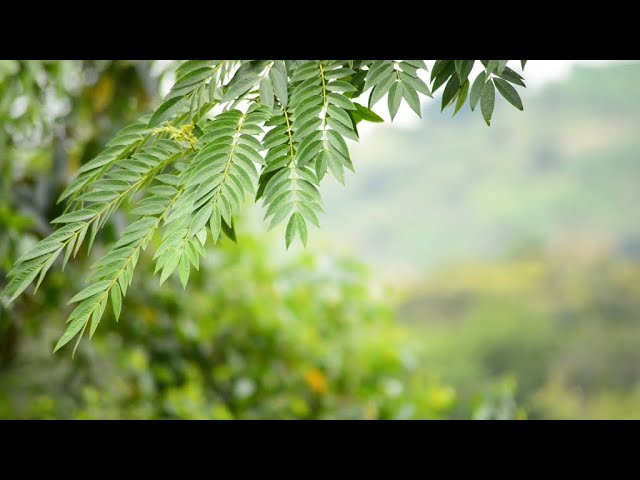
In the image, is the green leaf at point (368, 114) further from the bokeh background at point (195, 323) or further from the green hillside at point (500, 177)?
the green hillside at point (500, 177)

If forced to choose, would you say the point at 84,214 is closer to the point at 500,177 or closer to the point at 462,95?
the point at 462,95

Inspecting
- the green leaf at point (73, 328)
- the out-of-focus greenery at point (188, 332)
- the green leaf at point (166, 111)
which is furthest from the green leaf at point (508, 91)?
the out-of-focus greenery at point (188, 332)

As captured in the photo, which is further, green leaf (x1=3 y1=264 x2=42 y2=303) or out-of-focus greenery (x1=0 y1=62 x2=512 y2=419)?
out-of-focus greenery (x1=0 y1=62 x2=512 y2=419)

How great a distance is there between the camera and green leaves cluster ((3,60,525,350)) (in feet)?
1.90

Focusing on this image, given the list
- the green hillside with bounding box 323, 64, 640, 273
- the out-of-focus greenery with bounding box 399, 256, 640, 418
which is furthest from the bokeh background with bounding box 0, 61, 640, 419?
the green hillside with bounding box 323, 64, 640, 273

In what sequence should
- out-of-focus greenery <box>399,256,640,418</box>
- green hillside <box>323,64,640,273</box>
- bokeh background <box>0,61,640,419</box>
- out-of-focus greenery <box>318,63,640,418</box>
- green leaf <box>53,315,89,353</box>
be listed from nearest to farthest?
green leaf <box>53,315,89,353</box>
bokeh background <box>0,61,640,419</box>
out-of-focus greenery <box>399,256,640,418</box>
out-of-focus greenery <box>318,63,640,418</box>
green hillside <box>323,64,640,273</box>

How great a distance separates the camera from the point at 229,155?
591mm

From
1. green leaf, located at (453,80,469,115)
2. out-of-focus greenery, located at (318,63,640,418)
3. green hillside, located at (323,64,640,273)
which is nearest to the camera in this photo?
green leaf, located at (453,80,469,115)

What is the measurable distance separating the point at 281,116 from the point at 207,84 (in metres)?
0.07

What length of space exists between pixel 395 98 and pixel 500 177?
12.5m

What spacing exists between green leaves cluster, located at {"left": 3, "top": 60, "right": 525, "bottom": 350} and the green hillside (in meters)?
11.5

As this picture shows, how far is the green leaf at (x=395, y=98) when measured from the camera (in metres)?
0.60

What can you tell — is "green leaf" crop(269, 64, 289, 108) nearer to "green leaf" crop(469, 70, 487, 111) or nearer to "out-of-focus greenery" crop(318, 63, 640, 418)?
"green leaf" crop(469, 70, 487, 111)
